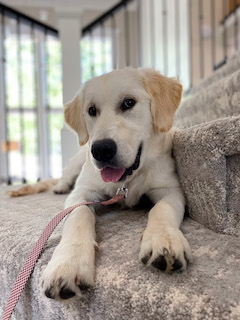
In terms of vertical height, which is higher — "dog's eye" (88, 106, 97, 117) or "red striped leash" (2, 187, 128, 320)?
"dog's eye" (88, 106, 97, 117)

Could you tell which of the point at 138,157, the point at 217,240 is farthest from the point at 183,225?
the point at 138,157

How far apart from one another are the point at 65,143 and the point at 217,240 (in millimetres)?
1371

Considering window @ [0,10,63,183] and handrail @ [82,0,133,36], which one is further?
window @ [0,10,63,183]

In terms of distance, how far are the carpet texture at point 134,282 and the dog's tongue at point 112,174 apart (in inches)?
5.4

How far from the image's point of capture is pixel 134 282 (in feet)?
1.86

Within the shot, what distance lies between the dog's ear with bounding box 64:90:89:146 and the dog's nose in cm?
32

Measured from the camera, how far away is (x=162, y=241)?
614 millimetres

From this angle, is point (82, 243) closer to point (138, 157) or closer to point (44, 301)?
point (44, 301)

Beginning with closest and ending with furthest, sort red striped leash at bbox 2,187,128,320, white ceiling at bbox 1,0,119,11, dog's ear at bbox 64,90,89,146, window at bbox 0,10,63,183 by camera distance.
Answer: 1. red striped leash at bbox 2,187,128,320
2. dog's ear at bbox 64,90,89,146
3. white ceiling at bbox 1,0,119,11
4. window at bbox 0,10,63,183

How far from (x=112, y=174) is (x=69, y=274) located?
41 centimetres

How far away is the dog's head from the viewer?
86 centimetres

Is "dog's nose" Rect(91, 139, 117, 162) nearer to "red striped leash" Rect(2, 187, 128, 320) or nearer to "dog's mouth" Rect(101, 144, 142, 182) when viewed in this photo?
"dog's mouth" Rect(101, 144, 142, 182)

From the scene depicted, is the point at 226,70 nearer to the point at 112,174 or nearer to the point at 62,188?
the point at 62,188

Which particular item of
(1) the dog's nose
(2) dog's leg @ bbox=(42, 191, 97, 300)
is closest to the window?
(1) the dog's nose
